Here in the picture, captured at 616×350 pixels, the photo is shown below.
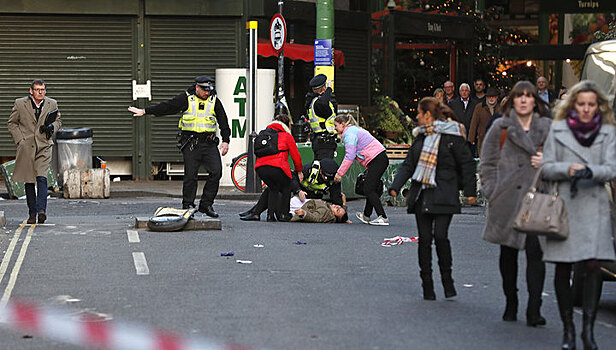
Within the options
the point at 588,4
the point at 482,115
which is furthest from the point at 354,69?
the point at 482,115

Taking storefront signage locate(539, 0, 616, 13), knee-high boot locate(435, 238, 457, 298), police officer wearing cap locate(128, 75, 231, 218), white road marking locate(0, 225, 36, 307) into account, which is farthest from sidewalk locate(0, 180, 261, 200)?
knee-high boot locate(435, 238, 457, 298)

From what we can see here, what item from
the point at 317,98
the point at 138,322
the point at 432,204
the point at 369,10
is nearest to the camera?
the point at 138,322

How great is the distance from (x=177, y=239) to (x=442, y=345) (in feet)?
21.1

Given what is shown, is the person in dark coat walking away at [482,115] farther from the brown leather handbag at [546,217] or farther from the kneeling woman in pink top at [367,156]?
the brown leather handbag at [546,217]

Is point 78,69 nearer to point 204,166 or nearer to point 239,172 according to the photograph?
point 239,172

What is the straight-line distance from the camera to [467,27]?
2986cm

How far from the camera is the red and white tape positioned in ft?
26.7

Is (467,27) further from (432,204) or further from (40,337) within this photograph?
(40,337)

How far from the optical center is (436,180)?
33.4 ft

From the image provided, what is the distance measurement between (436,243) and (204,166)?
6560mm

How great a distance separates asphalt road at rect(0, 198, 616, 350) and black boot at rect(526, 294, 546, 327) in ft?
0.27

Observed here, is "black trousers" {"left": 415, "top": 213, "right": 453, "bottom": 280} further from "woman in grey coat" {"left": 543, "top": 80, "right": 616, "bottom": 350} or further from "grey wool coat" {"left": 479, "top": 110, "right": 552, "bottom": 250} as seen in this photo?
"woman in grey coat" {"left": 543, "top": 80, "right": 616, "bottom": 350}

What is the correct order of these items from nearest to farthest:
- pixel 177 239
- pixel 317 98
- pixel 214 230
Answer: pixel 177 239 → pixel 214 230 → pixel 317 98

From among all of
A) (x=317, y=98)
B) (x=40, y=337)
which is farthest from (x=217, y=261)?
(x=317, y=98)
